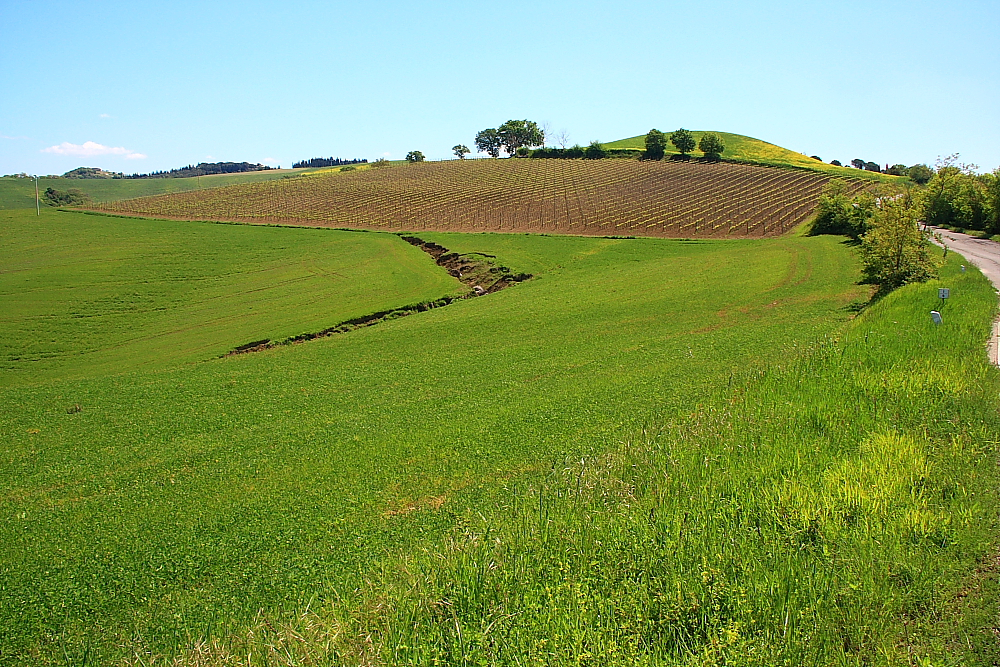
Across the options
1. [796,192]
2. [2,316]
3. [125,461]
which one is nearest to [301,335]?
[125,461]

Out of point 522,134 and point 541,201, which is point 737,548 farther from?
point 522,134

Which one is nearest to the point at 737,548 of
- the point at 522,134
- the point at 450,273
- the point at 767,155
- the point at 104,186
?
the point at 450,273

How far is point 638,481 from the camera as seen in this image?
357 inches

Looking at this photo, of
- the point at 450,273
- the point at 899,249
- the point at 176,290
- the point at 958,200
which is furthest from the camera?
the point at 958,200

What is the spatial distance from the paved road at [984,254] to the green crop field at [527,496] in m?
0.61

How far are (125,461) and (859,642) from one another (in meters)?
17.1

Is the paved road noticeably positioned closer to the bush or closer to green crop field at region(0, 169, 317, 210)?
the bush

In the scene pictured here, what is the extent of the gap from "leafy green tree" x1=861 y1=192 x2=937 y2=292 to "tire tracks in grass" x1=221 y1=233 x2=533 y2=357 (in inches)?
919

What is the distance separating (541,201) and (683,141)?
2576 inches

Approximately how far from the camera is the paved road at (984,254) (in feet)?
48.4

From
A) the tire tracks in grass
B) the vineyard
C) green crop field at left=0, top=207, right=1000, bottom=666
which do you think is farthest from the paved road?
the tire tracks in grass

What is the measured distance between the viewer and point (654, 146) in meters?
140

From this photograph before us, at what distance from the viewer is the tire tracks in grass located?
33031 mm

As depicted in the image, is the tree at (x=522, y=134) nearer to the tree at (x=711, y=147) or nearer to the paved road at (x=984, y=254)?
the tree at (x=711, y=147)
